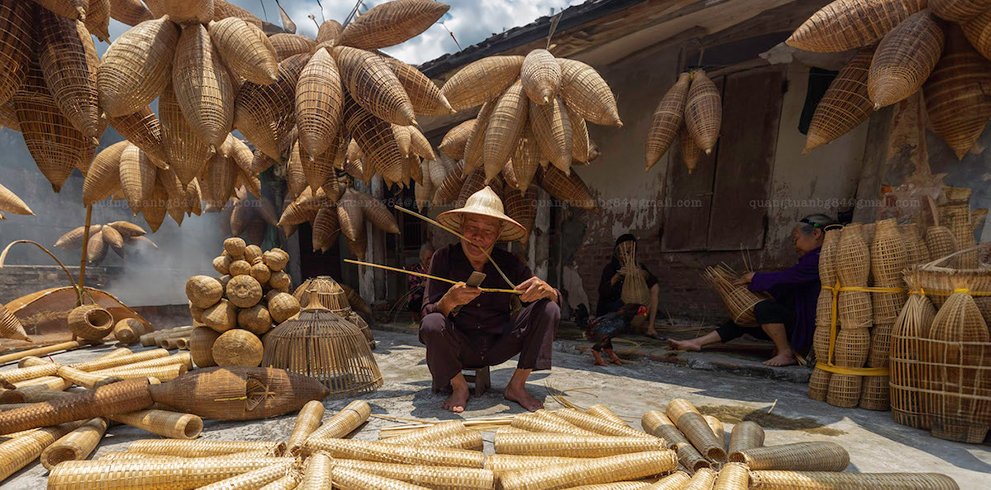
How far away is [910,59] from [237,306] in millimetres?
4762

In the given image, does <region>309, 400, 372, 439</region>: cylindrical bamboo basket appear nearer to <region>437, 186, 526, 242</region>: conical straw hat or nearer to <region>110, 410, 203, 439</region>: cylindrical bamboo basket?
<region>110, 410, 203, 439</region>: cylindrical bamboo basket

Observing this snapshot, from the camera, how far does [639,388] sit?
3.31m

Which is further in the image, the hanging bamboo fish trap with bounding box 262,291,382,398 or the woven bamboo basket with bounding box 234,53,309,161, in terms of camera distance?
the hanging bamboo fish trap with bounding box 262,291,382,398

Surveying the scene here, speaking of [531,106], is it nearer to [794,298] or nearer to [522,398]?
[522,398]

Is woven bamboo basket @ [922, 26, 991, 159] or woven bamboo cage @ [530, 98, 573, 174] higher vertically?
woven bamboo basket @ [922, 26, 991, 159]

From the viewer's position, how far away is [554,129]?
3033 millimetres

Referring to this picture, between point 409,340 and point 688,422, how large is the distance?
4298mm

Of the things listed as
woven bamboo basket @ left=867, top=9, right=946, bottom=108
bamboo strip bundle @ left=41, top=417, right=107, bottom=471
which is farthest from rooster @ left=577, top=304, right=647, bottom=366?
bamboo strip bundle @ left=41, top=417, right=107, bottom=471

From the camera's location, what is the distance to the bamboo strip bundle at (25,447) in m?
1.76

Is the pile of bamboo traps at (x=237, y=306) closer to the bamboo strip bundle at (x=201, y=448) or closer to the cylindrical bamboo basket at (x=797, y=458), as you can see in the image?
the bamboo strip bundle at (x=201, y=448)

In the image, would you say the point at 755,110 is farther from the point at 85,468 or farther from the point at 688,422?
the point at 85,468

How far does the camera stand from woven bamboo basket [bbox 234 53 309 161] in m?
2.24

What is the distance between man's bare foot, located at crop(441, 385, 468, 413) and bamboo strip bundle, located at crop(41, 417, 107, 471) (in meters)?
1.70

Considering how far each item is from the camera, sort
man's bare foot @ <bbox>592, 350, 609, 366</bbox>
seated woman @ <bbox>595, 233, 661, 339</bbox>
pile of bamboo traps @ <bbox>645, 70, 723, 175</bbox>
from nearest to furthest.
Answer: pile of bamboo traps @ <bbox>645, 70, 723, 175</bbox> < man's bare foot @ <bbox>592, 350, 609, 366</bbox> < seated woman @ <bbox>595, 233, 661, 339</bbox>
